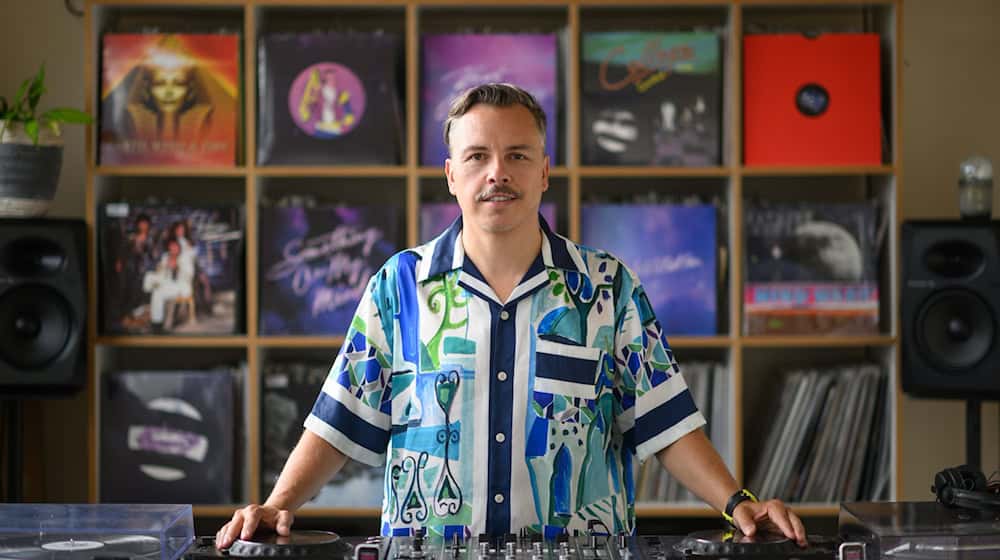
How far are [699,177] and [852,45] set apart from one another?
23.2 inches

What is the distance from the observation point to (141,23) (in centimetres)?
346

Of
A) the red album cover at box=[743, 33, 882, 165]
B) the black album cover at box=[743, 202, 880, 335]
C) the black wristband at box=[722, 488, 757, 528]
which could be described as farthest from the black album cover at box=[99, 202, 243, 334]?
the black wristband at box=[722, 488, 757, 528]

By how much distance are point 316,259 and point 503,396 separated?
1.57m

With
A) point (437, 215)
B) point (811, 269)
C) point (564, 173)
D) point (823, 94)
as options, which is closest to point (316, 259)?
point (437, 215)

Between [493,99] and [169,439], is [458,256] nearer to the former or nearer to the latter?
[493,99]

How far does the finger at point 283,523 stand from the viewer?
1429 mm

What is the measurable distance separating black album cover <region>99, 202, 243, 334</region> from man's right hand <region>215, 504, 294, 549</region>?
175 cm

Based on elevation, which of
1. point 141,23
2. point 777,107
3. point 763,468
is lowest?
point 763,468

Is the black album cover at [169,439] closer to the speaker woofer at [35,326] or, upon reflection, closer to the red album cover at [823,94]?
the speaker woofer at [35,326]

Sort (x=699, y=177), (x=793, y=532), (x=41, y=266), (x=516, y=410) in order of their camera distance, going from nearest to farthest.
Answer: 1. (x=793, y=532)
2. (x=516, y=410)
3. (x=41, y=266)
4. (x=699, y=177)

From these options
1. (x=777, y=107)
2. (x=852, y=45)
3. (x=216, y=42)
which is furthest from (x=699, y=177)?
(x=216, y=42)

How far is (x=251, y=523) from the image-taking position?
1.41 meters

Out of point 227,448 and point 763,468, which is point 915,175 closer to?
point 763,468

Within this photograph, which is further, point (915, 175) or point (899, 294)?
point (915, 175)
